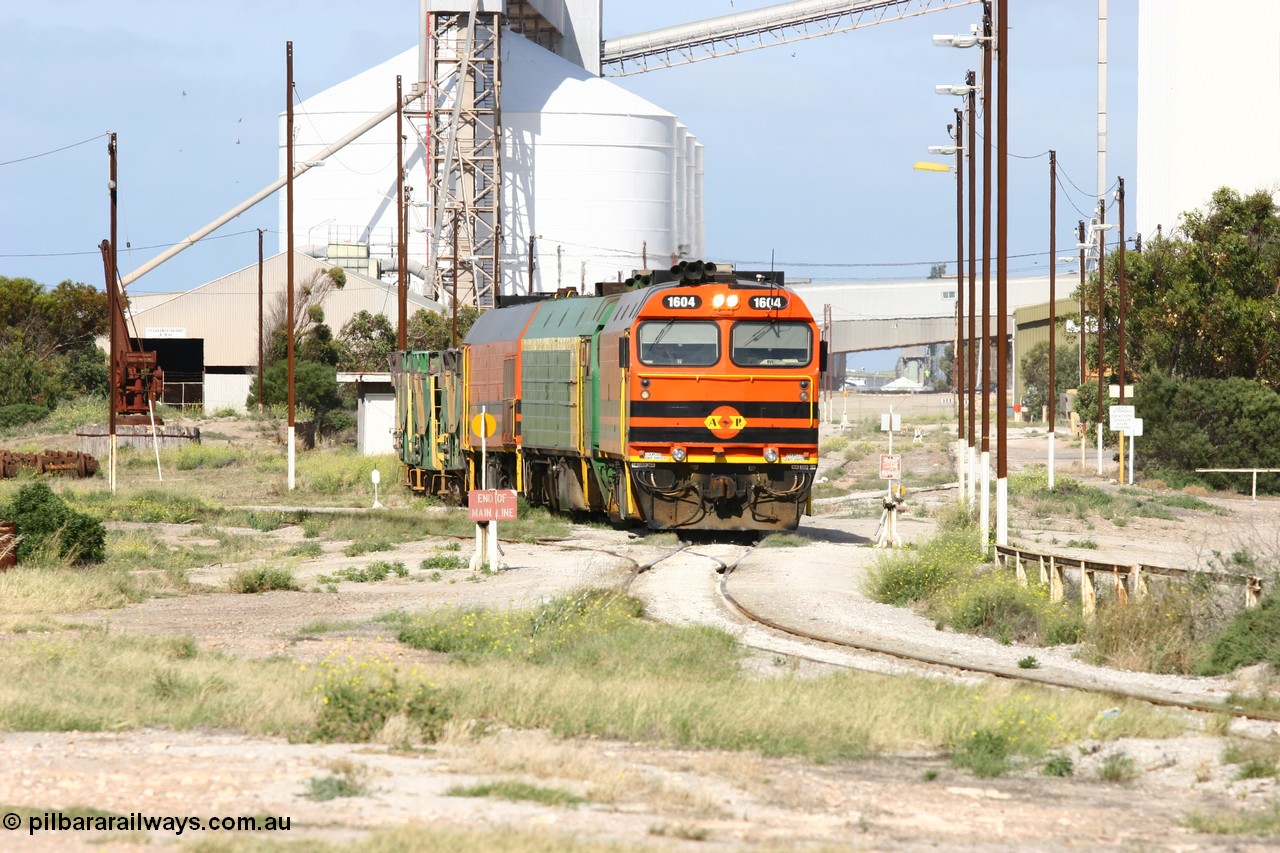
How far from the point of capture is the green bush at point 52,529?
24906 millimetres

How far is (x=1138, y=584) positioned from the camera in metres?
18.4

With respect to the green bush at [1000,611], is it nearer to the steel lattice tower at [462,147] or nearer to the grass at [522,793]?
the grass at [522,793]

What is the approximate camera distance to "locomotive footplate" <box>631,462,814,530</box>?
2702 centimetres

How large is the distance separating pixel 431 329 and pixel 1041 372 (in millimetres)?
52412

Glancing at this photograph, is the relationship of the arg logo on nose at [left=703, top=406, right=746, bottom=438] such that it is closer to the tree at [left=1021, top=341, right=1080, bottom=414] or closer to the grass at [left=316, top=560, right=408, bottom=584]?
the grass at [left=316, top=560, right=408, bottom=584]

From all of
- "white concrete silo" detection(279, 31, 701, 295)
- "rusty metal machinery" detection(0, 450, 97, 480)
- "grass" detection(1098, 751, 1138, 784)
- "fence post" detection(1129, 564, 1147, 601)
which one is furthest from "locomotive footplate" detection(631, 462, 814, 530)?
"white concrete silo" detection(279, 31, 701, 295)

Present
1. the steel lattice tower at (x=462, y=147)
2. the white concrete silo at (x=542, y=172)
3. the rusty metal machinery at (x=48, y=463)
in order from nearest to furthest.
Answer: the rusty metal machinery at (x=48, y=463)
the steel lattice tower at (x=462, y=147)
the white concrete silo at (x=542, y=172)

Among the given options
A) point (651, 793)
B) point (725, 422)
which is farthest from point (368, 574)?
point (651, 793)

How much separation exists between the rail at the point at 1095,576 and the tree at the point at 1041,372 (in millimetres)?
96082

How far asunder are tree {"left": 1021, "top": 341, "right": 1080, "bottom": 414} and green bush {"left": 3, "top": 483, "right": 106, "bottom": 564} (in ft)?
316

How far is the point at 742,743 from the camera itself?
11594mm

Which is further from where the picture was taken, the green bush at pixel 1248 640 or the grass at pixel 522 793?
the green bush at pixel 1248 640

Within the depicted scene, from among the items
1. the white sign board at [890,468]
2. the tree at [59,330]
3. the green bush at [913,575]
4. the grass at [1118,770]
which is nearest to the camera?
the grass at [1118,770]

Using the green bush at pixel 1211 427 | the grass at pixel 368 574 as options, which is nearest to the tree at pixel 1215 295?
the green bush at pixel 1211 427
